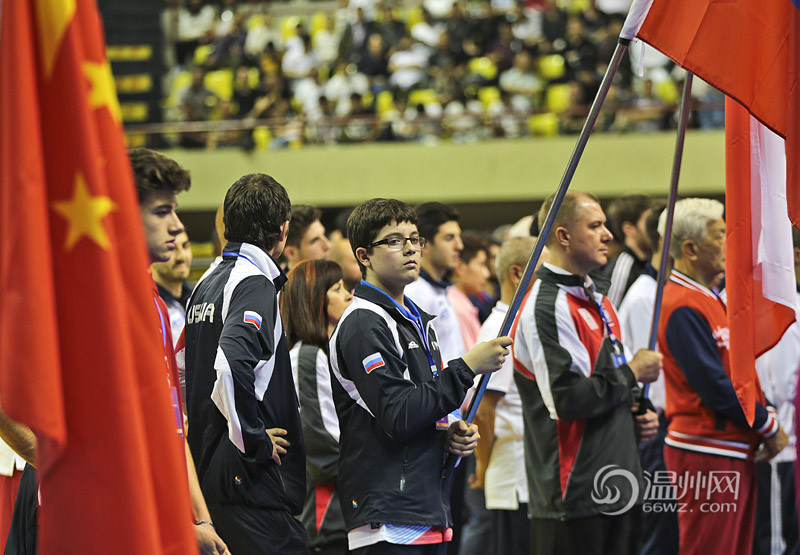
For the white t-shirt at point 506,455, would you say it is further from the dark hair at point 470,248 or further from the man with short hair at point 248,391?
the man with short hair at point 248,391

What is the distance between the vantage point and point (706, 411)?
14.9 feet

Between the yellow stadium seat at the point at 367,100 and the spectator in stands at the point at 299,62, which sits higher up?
the spectator in stands at the point at 299,62

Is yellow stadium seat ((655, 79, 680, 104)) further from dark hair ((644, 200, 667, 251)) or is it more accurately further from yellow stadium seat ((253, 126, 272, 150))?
dark hair ((644, 200, 667, 251))

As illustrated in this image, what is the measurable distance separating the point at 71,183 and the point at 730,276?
2783mm

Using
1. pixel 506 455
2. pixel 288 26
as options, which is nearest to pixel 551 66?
pixel 288 26

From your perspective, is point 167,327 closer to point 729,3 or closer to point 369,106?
point 729,3

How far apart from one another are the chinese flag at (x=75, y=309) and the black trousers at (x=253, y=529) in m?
1.23

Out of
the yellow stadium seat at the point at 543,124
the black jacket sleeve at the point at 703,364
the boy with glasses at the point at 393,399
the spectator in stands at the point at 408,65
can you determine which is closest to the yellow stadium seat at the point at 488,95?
the spectator in stands at the point at 408,65

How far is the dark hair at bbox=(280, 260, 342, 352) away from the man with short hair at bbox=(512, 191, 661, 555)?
31.0 inches

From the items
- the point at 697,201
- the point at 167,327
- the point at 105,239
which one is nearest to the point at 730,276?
the point at 697,201

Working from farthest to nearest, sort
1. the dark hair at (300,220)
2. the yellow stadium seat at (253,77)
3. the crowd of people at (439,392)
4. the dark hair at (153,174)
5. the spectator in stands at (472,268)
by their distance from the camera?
the yellow stadium seat at (253,77), the spectator in stands at (472,268), the dark hair at (300,220), the crowd of people at (439,392), the dark hair at (153,174)

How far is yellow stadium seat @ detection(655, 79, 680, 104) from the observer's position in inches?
512

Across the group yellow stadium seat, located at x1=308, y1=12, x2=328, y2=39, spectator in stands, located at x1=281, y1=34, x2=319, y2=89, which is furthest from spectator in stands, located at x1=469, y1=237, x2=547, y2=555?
yellow stadium seat, located at x1=308, y1=12, x2=328, y2=39

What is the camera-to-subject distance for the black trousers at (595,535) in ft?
13.3
